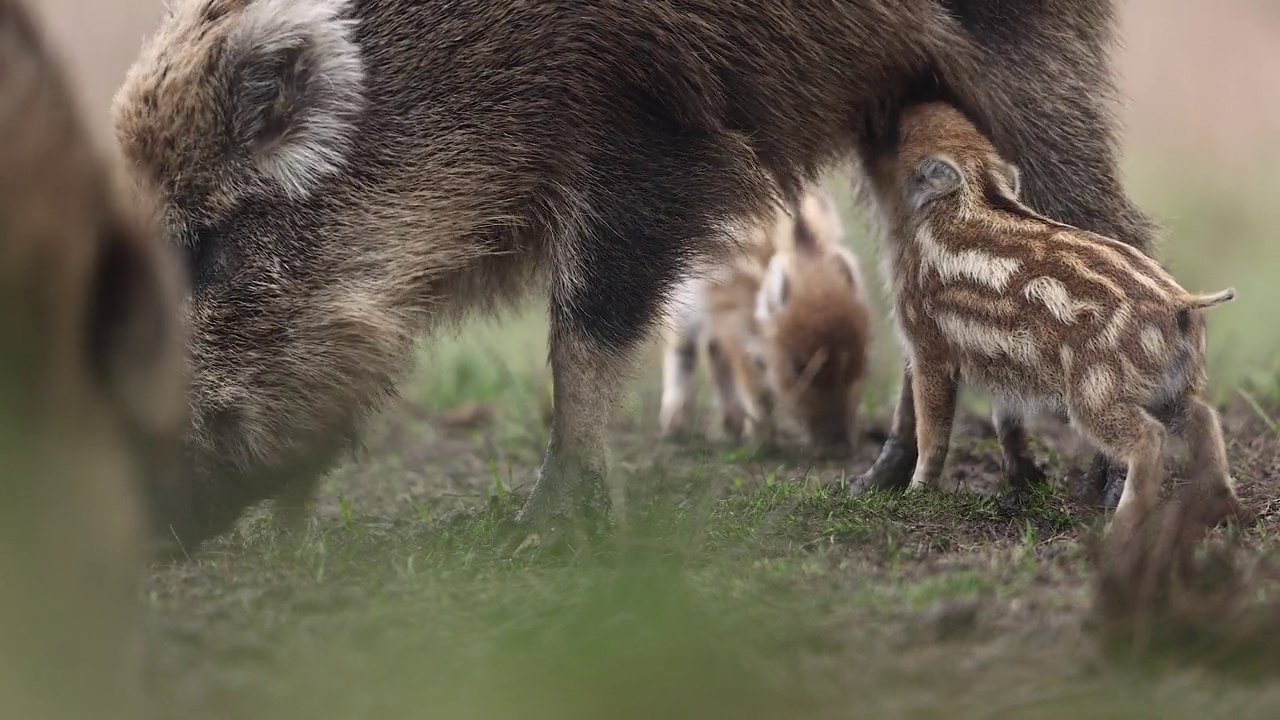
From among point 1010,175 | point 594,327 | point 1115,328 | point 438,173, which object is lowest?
point 1115,328

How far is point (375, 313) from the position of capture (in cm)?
398

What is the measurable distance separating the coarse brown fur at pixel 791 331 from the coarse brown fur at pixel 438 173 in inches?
46.3

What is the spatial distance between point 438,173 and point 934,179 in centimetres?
140

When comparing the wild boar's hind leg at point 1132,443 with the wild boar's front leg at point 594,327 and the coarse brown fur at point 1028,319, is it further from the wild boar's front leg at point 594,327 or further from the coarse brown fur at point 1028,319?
the wild boar's front leg at point 594,327

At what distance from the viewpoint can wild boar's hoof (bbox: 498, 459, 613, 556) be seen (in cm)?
375

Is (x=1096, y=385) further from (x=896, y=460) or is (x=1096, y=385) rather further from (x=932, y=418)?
(x=896, y=460)

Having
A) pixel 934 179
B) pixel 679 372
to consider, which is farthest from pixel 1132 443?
pixel 679 372

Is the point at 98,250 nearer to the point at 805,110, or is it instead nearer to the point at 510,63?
the point at 510,63

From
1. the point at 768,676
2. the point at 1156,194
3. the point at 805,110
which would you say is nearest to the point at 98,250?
the point at 768,676

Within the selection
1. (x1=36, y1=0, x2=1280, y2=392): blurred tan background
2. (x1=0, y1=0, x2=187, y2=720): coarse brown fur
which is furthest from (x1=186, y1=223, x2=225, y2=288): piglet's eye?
(x1=36, y1=0, x2=1280, y2=392): blurred tan background

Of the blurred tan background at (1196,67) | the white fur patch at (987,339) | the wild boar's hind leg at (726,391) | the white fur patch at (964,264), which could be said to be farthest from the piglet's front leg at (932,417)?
the blurred tan background at (1196,67)

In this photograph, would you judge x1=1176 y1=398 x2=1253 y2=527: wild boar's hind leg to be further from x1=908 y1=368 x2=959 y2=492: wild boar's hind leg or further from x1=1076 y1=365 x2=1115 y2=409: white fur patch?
x1=908 y1=368 x2=959 y2=492: wild boar's hind leg

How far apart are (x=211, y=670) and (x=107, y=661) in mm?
377

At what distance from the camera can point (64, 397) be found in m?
2.34
